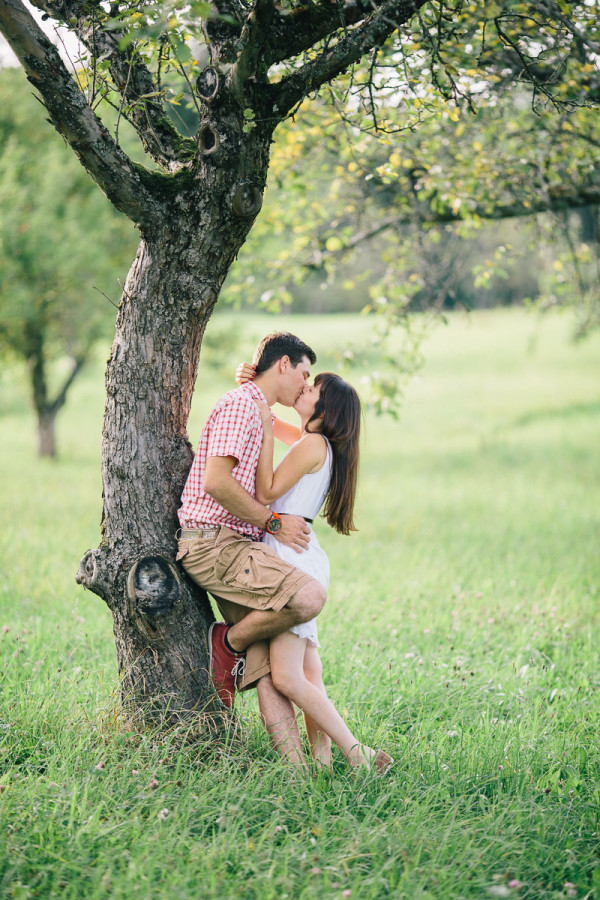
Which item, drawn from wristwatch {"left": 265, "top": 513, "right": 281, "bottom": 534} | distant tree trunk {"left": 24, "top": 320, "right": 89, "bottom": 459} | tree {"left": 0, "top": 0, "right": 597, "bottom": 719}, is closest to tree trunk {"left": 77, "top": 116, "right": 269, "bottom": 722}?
tree {"left": 0, "top": 0, "right": 597, "bottom": 719}

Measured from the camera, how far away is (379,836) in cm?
307

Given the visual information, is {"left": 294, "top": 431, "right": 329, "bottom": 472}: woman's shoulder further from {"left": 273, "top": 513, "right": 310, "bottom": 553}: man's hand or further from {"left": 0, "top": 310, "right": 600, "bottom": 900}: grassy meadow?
{"left": 0, "top": 310, "right": 600, "bottom": 900}: grassy meadow

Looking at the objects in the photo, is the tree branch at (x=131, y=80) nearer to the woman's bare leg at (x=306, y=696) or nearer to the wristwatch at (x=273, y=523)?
the wristwatch at (x=273, y=523)

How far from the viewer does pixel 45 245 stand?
1391 centimetres

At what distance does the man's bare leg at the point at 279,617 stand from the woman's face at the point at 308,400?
0.93 meters

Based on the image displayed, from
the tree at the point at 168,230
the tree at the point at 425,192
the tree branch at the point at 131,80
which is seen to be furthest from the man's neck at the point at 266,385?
the tree at the point at 425,192

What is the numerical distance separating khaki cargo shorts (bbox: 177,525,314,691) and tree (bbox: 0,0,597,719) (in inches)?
5.0

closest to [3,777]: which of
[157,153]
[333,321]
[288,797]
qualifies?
[288,797]

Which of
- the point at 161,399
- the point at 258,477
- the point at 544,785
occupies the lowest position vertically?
the point at 544,785

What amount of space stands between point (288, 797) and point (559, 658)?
9.69ft

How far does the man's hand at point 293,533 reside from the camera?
3922 mm

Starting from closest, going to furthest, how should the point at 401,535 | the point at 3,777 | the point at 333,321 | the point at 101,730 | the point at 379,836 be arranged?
1. the point at 379,836
2. the point at 3,777
3. the point at 101,730
4. the point at 401,535
5. the point at 333,321

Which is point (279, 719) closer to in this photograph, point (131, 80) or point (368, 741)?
point (368, 741)

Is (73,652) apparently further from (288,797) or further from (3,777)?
(288,797)
